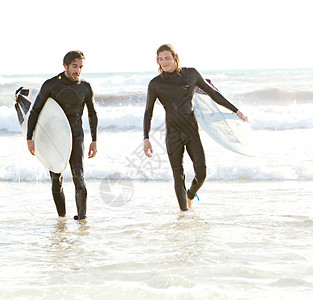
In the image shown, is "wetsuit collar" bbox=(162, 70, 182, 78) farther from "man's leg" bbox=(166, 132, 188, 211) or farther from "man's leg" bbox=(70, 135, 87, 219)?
"man's leg" bbox=(70, 135, 87, 219)

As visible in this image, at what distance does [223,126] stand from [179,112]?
720 mm

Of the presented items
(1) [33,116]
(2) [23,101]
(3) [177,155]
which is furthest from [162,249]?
(2) [23,101]

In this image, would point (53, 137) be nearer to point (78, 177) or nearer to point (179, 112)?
point (78, 177)

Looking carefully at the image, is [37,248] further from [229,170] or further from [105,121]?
[105,121]

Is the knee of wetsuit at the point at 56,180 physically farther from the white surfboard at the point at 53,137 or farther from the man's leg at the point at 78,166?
the man's leg at the point at 78,166

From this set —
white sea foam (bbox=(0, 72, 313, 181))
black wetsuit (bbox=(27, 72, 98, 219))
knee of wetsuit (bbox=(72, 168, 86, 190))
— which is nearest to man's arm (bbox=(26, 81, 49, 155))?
black wetsuit (bbox=(27, 72, 98, 219))

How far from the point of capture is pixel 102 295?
2.85 meters

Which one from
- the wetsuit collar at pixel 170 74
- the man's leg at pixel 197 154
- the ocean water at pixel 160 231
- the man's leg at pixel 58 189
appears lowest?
the ocean water at pixel 160 231

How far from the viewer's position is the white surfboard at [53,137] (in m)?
→ 4.66

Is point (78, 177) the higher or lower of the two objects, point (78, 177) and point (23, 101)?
the lower

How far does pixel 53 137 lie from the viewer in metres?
4.81

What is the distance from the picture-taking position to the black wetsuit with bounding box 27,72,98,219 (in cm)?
464

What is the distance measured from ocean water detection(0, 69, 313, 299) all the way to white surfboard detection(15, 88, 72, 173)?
0.34 m

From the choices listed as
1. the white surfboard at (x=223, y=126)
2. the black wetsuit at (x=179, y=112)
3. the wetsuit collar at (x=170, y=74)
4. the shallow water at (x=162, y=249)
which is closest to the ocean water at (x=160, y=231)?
the shallow water at (x=162, y=249)
